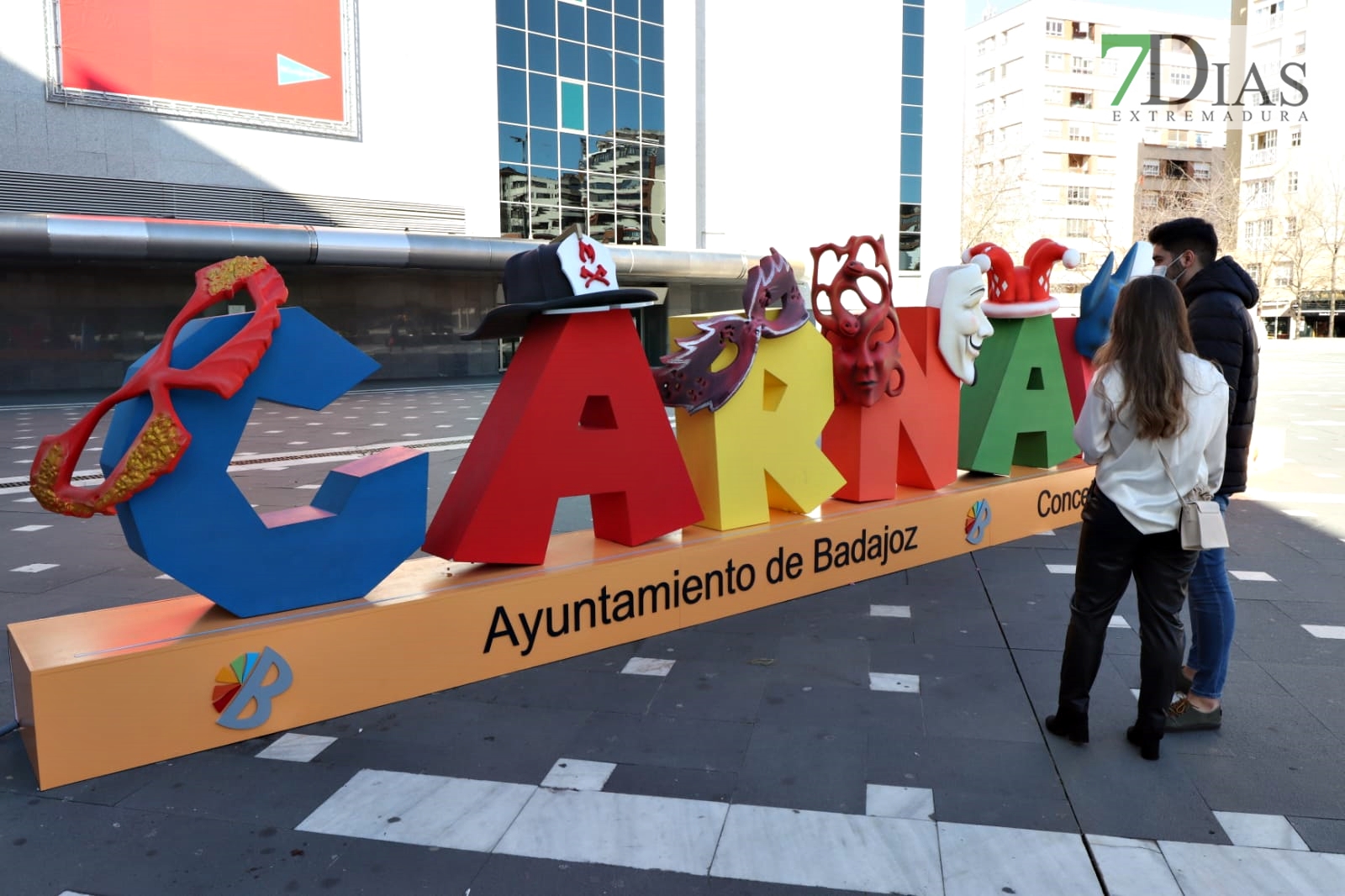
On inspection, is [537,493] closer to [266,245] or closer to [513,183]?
[266,245]

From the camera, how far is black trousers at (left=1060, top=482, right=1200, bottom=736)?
3455 millimetres

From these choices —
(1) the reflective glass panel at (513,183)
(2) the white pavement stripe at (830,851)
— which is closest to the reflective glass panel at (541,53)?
(1) the reflective glass panel at (513,183)

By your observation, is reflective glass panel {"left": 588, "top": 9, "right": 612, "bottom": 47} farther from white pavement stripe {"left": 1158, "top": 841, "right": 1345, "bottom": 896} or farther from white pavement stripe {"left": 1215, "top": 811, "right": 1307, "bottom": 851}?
white pavement stripe {"left": 1158, "top": 841, "right": 1345, "bottom": 896}

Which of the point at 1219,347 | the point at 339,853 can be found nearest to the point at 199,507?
the point at 339,853

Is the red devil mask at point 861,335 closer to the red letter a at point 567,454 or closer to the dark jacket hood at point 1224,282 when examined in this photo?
the red letter a at point 567,454

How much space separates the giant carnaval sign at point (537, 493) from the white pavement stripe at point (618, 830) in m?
1.25

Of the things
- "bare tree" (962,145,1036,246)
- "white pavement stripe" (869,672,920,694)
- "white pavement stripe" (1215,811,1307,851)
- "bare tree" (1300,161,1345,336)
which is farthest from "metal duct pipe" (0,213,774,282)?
"bare tree" (1300,161,1345,336)

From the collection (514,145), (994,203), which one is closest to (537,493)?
(514,145)

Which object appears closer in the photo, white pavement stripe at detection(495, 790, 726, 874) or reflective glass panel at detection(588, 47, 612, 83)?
white pavement stripe at detection(495, 790, 726, 874)

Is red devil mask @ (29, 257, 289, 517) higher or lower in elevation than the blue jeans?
higher

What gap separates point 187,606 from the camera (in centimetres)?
406

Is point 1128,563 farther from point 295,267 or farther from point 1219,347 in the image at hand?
point 295,267

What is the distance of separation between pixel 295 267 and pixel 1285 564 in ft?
71.3

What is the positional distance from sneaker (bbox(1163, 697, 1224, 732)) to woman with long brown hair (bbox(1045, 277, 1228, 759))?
25 centimetres
